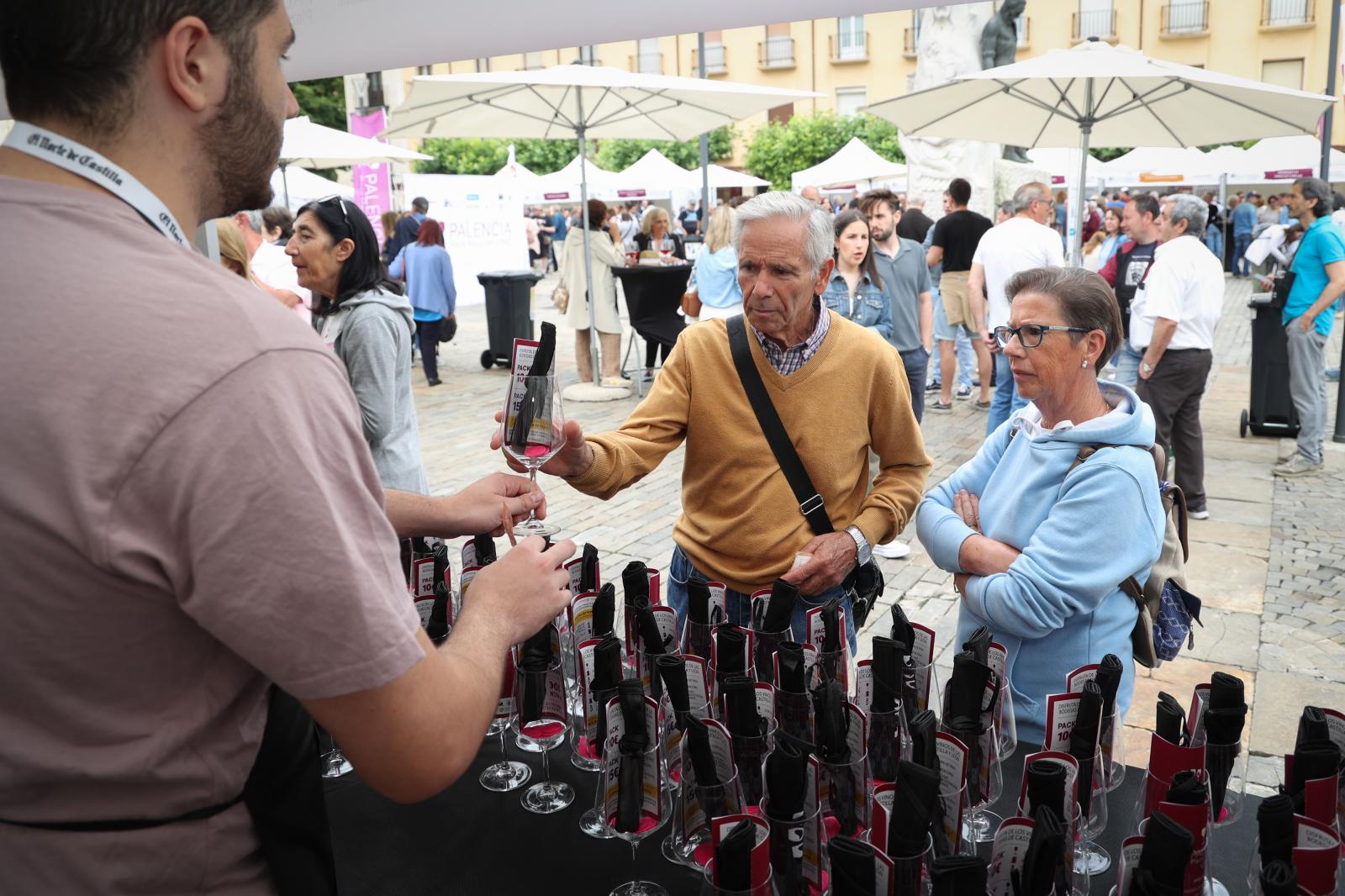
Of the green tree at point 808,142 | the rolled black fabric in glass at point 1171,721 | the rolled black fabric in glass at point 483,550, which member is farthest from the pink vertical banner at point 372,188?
the green tree at point 808,142

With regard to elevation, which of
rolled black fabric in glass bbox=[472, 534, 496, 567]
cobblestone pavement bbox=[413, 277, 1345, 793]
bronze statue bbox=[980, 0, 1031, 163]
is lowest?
cobblestone pavement bbox=[413, 277, 1345, 793]

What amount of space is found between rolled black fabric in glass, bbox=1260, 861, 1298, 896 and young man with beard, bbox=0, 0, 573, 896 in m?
1.01

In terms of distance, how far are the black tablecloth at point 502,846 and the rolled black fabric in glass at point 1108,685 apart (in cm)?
20

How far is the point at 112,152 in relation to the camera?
3.51 feet

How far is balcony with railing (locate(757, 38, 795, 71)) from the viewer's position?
53031 mm

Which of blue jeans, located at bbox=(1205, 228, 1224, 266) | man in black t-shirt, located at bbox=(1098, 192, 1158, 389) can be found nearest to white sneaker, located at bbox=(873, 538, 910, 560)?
man in black t-shirt, located at bbox=(1098, 192, 1158, 389)

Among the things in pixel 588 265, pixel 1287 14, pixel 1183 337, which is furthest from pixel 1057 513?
pixel 1287 14

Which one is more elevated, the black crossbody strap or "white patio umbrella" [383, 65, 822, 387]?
"white patio umbrella" [383, 65, 822, 387]

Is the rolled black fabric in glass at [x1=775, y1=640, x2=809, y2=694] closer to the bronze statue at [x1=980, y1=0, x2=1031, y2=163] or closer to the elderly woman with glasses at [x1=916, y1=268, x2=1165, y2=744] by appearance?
the elderly woman with glasses at [x1=916, y1=268, x2=1165, y2=744]

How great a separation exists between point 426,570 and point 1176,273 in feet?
20.7

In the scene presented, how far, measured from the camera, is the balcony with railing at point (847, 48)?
51.0 metres

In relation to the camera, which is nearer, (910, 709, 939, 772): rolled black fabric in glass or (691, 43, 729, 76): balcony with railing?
(910, 709, 939, 772): rolled black fabric in glass

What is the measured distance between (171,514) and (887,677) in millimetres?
1235

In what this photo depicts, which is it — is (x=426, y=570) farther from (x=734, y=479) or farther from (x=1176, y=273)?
(x=1176, y=273)
